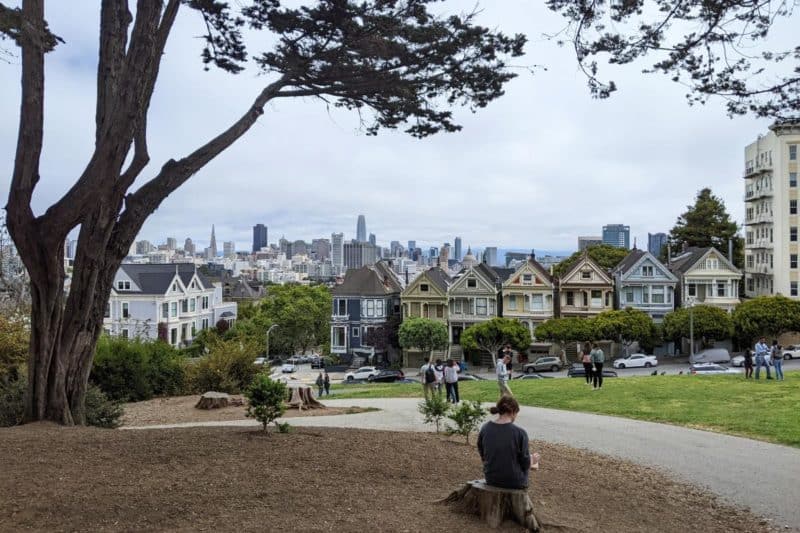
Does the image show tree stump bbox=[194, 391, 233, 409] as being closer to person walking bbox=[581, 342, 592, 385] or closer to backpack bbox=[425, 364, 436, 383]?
backpack bbox=[425, 364, 436, 383]

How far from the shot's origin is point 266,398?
32.9 feet

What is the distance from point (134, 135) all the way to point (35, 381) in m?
4.46

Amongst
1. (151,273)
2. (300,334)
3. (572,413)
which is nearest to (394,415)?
(572,413)

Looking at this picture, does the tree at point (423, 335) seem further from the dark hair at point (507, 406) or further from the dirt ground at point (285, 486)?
the dark hair at point (507, 406)

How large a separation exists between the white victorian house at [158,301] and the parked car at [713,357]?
40.7 meters

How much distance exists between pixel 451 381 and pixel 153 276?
146ft

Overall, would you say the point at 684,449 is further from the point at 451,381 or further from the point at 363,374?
the point at 363,374

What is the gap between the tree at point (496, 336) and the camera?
50125 mm

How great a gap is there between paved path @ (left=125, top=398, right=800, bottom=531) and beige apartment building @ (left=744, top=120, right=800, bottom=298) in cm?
4463

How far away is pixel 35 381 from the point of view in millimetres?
11188

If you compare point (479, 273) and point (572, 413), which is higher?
point (479, 273)

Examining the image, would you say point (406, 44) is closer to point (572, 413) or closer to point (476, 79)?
point (476, 79)

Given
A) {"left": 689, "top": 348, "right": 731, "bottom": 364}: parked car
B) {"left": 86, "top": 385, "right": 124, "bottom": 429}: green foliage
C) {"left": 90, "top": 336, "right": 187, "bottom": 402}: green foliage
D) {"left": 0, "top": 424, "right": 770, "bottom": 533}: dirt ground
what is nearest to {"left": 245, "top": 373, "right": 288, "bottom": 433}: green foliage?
{"left": 0, "top": 424, "right": 770, "bottom": 533}: dirt ground

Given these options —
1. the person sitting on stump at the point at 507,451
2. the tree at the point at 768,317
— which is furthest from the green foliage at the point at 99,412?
the tree at the point at 768,317
